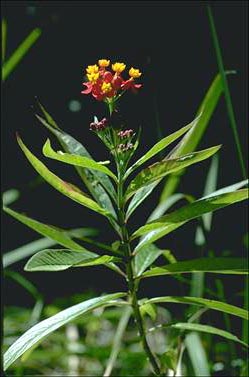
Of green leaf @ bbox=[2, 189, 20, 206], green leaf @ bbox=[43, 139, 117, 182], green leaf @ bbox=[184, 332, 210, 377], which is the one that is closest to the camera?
green leaf @ bbox=[43, 139, 117, 182]

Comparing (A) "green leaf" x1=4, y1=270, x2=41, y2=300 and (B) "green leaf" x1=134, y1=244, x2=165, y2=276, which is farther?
(A) "green leaf" x1=4, y1=270, x2=41, y2=300

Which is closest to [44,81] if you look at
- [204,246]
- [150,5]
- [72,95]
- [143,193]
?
[72,95]

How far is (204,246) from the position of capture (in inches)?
38.1

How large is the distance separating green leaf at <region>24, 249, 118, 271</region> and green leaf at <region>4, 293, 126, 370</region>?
0.04 metres

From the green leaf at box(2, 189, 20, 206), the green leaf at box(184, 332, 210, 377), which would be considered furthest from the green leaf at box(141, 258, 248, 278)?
the green leaf at box(2, 189, 20, 206)

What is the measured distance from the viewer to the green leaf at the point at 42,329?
50 cm

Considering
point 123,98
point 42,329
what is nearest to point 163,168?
point 42,329

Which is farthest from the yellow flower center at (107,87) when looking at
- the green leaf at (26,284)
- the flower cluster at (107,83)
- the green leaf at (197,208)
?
the green leaf at (26,284)

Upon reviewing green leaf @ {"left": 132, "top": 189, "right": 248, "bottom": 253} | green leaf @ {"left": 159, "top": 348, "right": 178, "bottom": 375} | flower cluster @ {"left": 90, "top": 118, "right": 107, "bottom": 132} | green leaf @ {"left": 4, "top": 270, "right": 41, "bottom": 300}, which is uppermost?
flower cluster @ {"left": 90, "top": 118, "right": 107, "bottom": 132}

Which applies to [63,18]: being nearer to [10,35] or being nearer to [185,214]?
[10,35]

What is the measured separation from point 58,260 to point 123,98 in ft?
3.08

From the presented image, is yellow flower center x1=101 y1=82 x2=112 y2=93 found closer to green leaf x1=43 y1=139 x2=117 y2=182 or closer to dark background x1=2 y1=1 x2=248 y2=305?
green leaf x1=43 y1=139 x2=117 y2=182

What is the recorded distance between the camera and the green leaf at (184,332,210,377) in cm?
85

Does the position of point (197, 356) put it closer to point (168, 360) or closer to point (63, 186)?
point (168, 360)
